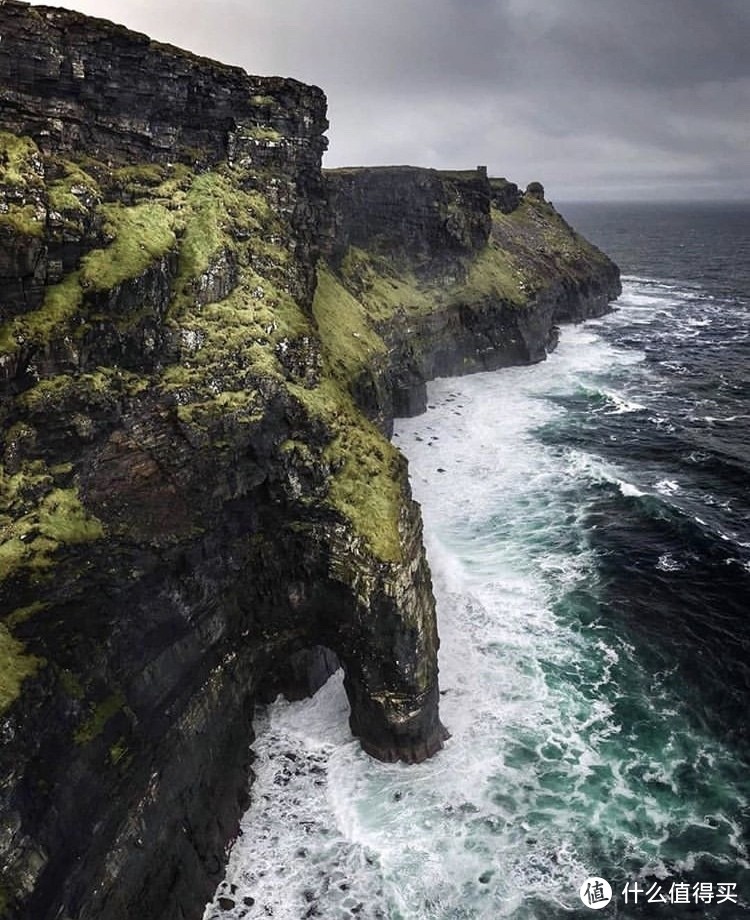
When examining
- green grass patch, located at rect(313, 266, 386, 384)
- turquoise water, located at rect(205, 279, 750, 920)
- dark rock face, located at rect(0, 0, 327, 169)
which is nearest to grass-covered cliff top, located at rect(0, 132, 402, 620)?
dark rock face, located at rect(0, 0, 327, 169)

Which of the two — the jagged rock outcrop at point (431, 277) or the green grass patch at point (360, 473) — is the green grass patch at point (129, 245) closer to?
the green grass patch at point (360, 473)

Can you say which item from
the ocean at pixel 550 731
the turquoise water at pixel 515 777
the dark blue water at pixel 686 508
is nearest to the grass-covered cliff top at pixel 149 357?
the turquoise water at pixel 515 777

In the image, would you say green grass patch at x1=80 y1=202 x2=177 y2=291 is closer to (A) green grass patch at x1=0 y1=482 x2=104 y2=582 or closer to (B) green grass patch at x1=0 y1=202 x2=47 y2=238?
(B) green grass patch at x1=0 y1=202 x2=47 y2=238

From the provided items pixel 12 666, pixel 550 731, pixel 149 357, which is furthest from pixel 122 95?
pixel 550 731

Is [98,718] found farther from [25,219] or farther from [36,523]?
[25,219]

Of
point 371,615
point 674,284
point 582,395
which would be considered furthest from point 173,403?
point 674,284
